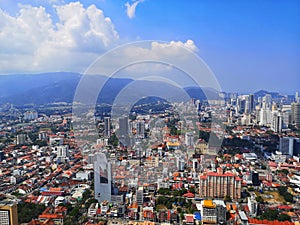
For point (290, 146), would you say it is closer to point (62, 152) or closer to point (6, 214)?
point (62, 152)

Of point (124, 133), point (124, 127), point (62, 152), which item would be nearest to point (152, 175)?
point (124, 133)

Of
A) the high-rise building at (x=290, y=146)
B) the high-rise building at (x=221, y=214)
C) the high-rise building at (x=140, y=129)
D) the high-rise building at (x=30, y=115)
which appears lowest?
the high-rise building at (x=221, y=214)

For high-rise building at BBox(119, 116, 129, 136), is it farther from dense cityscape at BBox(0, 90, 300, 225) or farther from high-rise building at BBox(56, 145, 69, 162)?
high-rise building at BBox(56, 145, 69, 162)

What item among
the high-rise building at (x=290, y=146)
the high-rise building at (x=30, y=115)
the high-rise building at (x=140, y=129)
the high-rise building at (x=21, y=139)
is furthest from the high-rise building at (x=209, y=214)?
the high-rise building at (x=30, y=115)

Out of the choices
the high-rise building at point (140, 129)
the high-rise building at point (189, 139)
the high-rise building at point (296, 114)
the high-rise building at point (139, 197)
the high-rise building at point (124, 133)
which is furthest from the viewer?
the high-rise building at point (296, 114)

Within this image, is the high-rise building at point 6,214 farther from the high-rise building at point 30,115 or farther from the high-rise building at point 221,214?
the high-rise building at point 30,115

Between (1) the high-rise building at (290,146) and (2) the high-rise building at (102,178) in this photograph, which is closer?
(2) the high-rise building at (102,178)

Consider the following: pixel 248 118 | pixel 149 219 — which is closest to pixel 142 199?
pixel 149 219
